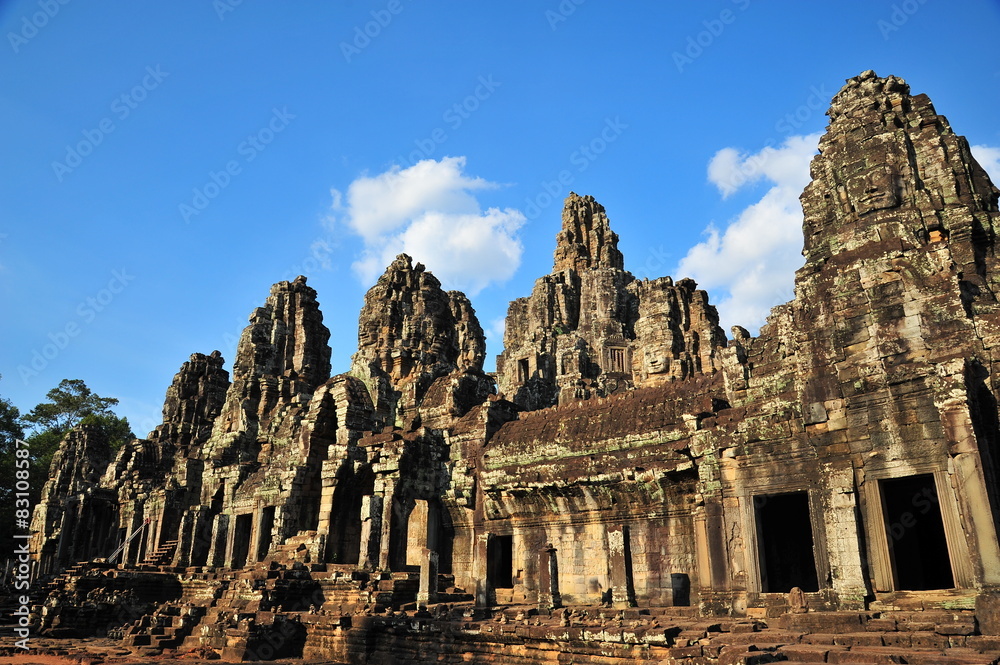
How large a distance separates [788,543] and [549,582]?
18.8ft

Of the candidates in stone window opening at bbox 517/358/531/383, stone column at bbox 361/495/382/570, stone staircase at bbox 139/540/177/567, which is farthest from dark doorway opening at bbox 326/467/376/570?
stone window opening at bbox 517/358/531/383

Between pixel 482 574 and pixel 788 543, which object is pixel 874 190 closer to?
pixel 788 543

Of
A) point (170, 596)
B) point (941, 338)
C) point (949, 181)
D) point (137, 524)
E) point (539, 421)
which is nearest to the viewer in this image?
point (941, 338)

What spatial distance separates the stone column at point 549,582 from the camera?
14.4 m

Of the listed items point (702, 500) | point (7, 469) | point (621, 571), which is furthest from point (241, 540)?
point (7, 469)

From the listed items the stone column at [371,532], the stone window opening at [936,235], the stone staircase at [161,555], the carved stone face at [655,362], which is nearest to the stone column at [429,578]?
the stone column at [371,532]

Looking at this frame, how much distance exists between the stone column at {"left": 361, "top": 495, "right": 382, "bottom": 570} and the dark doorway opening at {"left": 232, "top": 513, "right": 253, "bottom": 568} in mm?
7598

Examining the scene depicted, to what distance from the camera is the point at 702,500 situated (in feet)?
46.4

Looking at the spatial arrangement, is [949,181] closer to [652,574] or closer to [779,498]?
[779,498]

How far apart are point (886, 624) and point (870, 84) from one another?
11.5 metres

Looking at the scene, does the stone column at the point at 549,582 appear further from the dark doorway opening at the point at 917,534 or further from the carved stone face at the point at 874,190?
A: the carved stone face at the point at 874,190

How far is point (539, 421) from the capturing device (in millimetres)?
19484

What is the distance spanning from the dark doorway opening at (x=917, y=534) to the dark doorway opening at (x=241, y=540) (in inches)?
809

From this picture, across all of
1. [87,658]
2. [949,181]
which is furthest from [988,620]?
[87,658]
